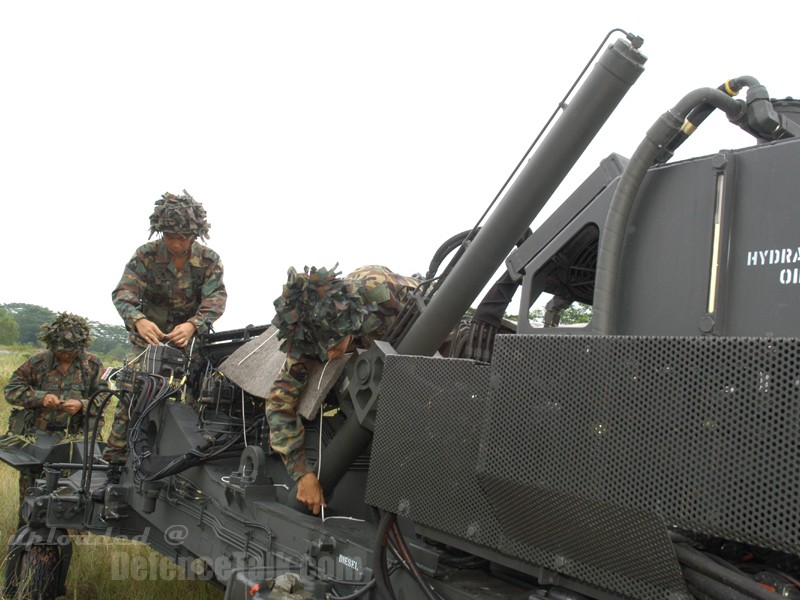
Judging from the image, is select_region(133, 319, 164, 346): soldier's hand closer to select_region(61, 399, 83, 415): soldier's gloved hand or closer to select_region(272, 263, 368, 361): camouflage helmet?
select_region(272, 263, 368, 361): camouflage helmet

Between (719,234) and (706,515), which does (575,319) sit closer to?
(719,234)

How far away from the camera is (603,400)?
2.21 m

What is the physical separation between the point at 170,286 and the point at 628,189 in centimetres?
469

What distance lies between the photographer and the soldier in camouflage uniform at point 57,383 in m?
8.74

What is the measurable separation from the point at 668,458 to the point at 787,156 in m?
0.97

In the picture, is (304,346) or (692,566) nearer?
(692,566)

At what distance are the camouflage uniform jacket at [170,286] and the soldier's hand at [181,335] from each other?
0.23 m

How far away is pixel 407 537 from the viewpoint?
11.9 ft

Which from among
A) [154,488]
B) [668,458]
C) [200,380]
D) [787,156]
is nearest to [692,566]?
[668,458]

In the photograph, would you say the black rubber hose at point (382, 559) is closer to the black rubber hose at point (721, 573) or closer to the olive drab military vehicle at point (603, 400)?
the olive drab military vehicle at point (603, 400)

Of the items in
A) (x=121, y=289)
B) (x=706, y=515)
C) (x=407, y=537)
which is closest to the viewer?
(x=706, y=515)

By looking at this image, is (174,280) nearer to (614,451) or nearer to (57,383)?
(57,383)

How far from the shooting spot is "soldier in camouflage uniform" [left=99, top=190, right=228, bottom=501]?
604 cm

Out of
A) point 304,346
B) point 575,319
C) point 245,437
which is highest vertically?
point 575,319
